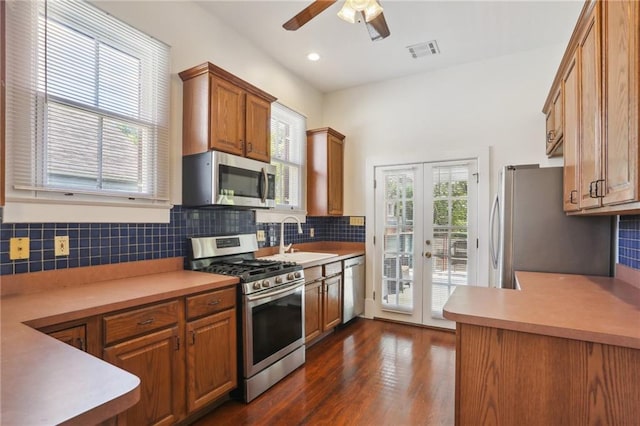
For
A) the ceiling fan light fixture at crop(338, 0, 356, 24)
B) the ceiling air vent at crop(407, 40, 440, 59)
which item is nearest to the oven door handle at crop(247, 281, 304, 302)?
the ceiling fan light fixture at crop(338, 0, 356, 24)

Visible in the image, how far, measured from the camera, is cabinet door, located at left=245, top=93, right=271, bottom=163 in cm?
280

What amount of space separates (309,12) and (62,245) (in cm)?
212

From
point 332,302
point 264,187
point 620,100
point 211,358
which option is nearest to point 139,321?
point 211,358

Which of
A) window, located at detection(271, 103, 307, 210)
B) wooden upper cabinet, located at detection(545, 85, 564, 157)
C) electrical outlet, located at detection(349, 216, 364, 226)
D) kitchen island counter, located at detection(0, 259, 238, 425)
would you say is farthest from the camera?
electrical outlet, located at detection(349, 216, 364, 226)

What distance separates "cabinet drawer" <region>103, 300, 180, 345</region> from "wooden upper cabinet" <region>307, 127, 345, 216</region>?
8.07ft

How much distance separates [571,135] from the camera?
1991 millimetres

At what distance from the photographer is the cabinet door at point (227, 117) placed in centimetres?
249

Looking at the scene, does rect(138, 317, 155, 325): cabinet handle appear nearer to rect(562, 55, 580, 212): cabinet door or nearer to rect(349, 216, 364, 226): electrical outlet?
rect(562, 55, 580, 212): cabinet door

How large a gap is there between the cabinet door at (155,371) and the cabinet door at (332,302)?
1.69m

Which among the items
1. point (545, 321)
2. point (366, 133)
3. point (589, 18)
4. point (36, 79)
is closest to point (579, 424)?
point (545, 321)

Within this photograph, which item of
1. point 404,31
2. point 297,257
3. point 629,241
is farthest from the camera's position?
point 297,257

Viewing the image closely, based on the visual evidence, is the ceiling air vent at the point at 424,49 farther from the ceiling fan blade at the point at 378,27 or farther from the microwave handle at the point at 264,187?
the microwave handle at the point at 264,187

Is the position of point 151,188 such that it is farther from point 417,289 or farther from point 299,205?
point 417,289

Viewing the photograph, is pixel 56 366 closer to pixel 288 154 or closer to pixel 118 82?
pixel 118 82
